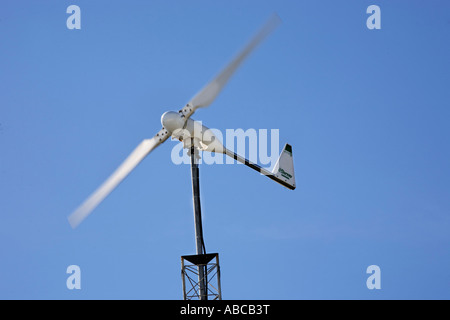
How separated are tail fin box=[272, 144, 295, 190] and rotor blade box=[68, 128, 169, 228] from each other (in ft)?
29.1

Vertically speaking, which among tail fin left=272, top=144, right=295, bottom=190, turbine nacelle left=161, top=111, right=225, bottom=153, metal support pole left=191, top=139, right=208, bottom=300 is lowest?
metal support pole left=191, top=139, right=208, bottom=300

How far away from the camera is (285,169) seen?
50.6m

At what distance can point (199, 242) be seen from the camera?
4362 centimetres

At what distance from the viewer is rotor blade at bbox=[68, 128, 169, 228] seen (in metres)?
43.0

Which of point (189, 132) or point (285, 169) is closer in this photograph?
point (189, 132)

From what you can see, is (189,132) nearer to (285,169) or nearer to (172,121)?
(172,121)

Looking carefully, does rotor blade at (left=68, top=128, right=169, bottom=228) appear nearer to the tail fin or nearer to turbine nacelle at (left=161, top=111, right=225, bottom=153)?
turbine nacelle at (left=161, top=111, right=225, bottom=153)

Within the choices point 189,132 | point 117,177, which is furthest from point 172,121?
point 117,177

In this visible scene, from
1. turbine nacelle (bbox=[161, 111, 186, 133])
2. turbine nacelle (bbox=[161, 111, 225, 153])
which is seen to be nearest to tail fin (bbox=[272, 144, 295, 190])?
turbine nacelle (bbox=[161, 111, 225, 153])

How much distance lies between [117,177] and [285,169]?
39.4 ft

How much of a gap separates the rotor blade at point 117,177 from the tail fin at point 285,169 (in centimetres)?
888
